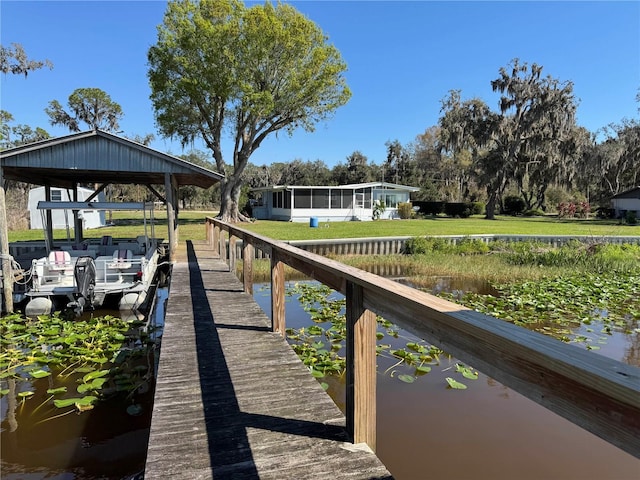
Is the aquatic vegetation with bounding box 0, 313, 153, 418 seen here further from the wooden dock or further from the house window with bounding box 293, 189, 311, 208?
the house window with bounding box 293, 189, 311, 208

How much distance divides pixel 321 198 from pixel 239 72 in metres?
11.1

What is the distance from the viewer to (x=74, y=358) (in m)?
5.52

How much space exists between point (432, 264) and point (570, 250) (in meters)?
4.92

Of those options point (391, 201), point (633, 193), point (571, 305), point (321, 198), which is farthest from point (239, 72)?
point (633, 193)

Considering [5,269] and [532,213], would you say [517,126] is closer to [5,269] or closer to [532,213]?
[532,213]

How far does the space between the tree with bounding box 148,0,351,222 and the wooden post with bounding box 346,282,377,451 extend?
23102 millimetres

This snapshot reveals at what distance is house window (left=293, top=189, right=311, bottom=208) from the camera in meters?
31.4

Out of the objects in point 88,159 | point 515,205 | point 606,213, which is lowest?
point 606,213

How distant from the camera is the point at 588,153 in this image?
133 ft

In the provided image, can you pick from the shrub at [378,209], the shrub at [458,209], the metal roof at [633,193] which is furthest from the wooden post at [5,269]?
the metal roof at [633,193]

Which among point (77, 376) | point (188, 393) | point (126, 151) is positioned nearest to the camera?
point (188, 393)

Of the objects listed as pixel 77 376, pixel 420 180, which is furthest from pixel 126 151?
pixel 420 180

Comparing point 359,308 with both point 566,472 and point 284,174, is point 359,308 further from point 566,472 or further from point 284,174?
point 284,174

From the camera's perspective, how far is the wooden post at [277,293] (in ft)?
15.3
